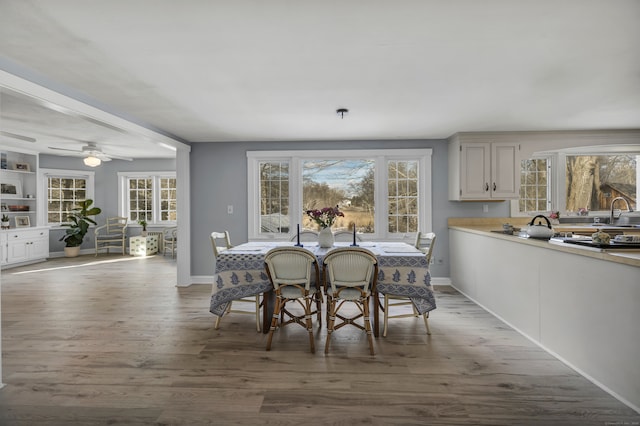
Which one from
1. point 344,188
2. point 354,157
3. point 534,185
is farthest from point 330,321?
point 534,185

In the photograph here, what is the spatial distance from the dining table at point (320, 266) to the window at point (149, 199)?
602 cm

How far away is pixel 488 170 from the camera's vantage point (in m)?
4.79

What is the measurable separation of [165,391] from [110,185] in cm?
777

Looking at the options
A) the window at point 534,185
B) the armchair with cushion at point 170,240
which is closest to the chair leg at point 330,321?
the window at point 534,185

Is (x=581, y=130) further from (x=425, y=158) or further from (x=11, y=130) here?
(x=11, y=130)

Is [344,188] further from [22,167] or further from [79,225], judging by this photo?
[22,167]

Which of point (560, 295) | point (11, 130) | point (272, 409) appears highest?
point (11, 130)

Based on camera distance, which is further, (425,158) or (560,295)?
(425,158)

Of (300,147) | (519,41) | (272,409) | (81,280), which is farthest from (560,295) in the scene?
(81,280)

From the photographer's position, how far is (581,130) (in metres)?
4.75

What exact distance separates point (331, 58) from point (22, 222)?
8.06 meters

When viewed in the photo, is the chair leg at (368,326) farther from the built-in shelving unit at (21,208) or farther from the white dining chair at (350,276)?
the built-in shelving unit at (21,208)

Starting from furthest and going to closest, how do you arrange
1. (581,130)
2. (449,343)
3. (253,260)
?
(581,130) → (253,260) → (449,343)

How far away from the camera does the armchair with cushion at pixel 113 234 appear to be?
8.17 meters
